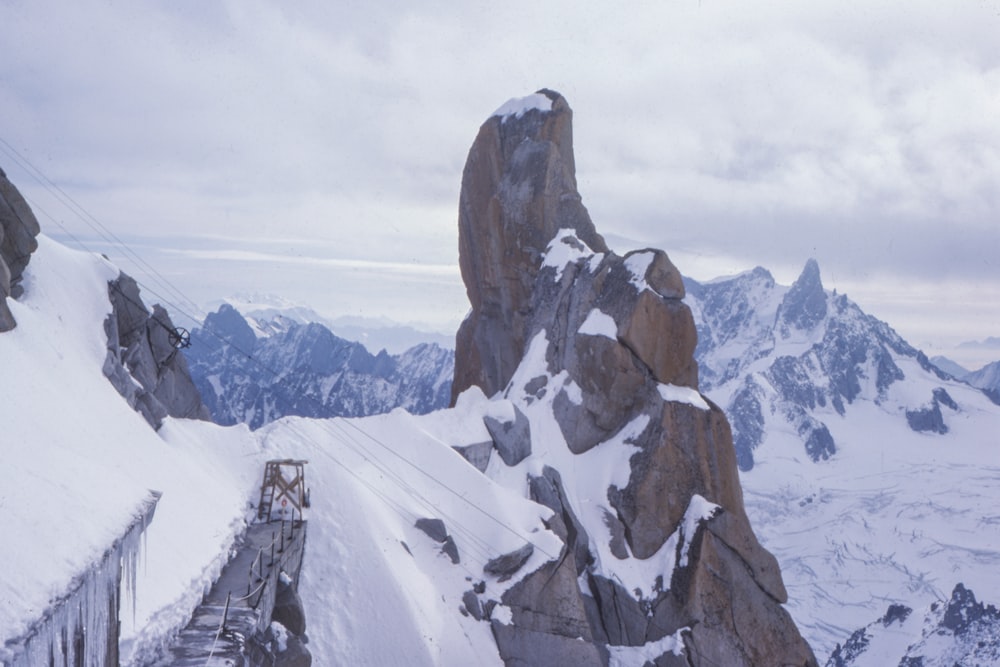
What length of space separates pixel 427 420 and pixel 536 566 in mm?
11965

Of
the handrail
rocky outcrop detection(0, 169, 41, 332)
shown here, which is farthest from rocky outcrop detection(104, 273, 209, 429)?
the handrail

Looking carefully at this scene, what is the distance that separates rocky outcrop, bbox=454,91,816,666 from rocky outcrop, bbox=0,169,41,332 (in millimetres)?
21054

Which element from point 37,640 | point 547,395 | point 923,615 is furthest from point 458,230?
point 923,615

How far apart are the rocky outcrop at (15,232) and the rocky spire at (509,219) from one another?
33.3 meters

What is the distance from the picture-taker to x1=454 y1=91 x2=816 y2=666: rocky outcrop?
103 ft

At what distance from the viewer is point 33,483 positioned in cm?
1118

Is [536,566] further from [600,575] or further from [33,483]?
[33,483]

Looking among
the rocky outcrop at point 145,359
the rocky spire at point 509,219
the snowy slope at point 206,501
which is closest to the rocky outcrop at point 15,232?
the snowy slope at point 206,501

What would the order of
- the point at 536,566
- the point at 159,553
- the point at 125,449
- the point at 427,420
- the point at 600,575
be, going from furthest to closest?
the point at 427,420 < the point at 600,575 < the point at 536,566 < the point at 125,449 < the point at 159,553

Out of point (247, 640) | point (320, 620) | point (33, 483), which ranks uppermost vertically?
point (33, 483)

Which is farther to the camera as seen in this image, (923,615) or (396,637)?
(923,615)

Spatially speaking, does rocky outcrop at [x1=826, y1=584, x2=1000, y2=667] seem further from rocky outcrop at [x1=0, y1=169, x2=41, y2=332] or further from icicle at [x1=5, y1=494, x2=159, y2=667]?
icicle at [x1=5, y1=494, x2=159, y2=667]

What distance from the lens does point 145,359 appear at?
105ft

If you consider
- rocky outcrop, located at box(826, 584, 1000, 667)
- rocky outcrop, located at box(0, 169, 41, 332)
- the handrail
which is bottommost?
rocky outcrop, located at box(826, 584, 1000, 667)
